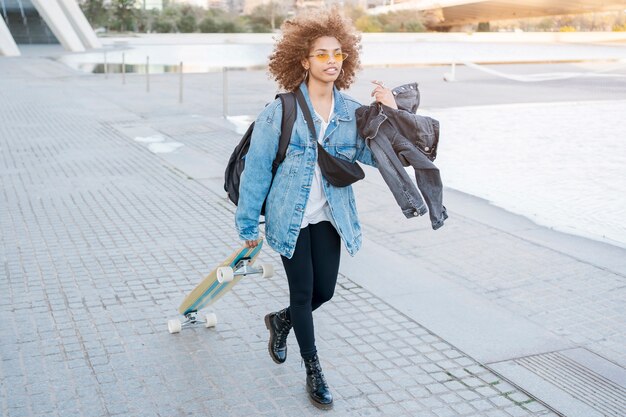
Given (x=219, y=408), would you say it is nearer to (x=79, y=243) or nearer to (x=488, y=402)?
(x=488, y=402)

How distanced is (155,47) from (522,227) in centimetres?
4319

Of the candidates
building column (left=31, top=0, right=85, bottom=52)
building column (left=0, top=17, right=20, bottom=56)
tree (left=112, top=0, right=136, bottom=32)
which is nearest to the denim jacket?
building column (left=0, top=17, right=20, bottom=56)

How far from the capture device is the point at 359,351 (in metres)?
4.96

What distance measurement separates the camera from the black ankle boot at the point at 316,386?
414cm

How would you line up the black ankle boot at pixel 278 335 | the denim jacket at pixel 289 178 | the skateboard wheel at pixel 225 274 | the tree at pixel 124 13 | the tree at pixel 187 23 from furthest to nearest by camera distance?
the tree at pixel 187 23, the tree at pixel 124 13, the black ankle boot at pixel 278 335, the skateboard wheel at pixel 225 274, the denim jacket at pixel 289 178

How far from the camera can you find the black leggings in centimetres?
406

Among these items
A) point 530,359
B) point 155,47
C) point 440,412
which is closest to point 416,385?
point 440,412

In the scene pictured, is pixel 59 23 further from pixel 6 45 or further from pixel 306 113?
pixel 306 113

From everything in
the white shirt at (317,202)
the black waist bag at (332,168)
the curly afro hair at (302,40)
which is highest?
the curly afro hair at (302,40)

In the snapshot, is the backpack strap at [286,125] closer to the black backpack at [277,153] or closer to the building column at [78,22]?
the black backpack at [277,153]

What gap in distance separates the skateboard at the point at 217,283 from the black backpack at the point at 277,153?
1.11 ft

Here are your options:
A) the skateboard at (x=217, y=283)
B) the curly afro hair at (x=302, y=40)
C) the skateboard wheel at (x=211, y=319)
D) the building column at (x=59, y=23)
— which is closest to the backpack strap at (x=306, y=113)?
the curly afro hair at (x=302, y=40)

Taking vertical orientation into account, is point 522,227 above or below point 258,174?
below

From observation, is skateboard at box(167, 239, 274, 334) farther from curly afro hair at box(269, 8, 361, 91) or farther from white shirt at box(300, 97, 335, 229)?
curly afro hair at box(269, 8, 361, 91)
